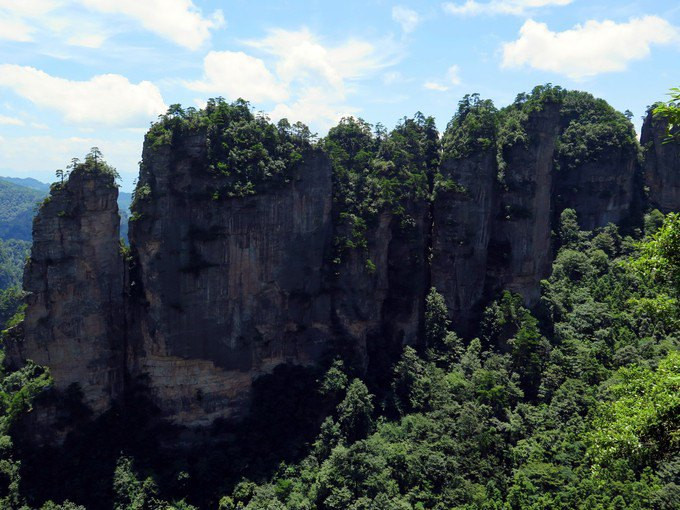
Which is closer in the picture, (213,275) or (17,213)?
(213,275)

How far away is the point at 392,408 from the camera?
35.0m

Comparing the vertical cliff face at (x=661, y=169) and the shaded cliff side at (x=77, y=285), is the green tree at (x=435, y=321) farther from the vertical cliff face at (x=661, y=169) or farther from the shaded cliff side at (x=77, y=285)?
the vertical cliff face at (x=661, y=169)

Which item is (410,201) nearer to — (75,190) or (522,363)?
(522,363)

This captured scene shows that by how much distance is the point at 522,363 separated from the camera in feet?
119

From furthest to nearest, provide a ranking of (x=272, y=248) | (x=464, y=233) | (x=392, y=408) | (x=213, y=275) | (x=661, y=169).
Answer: (x=661, y=169)
(x=464, y=233)
(x=392, y=408)
(x=272, y=248)
(x=213, y=275)

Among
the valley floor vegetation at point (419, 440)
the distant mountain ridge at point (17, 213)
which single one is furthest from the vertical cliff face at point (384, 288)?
the distant mountain ridge at point (17, 213)

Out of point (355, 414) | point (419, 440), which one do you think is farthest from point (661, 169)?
point (355, 414)

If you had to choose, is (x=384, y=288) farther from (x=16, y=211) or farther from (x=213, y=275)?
(x=16, y=211)

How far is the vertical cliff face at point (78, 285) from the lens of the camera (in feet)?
93.8

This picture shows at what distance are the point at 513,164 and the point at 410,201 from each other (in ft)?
28.4

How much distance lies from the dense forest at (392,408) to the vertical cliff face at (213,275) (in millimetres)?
1053

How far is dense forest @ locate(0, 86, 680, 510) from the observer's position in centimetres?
2758

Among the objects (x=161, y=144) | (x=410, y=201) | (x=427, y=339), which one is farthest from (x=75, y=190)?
Answer: (x=427, y=339)

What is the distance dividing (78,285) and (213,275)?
7.22 metres
